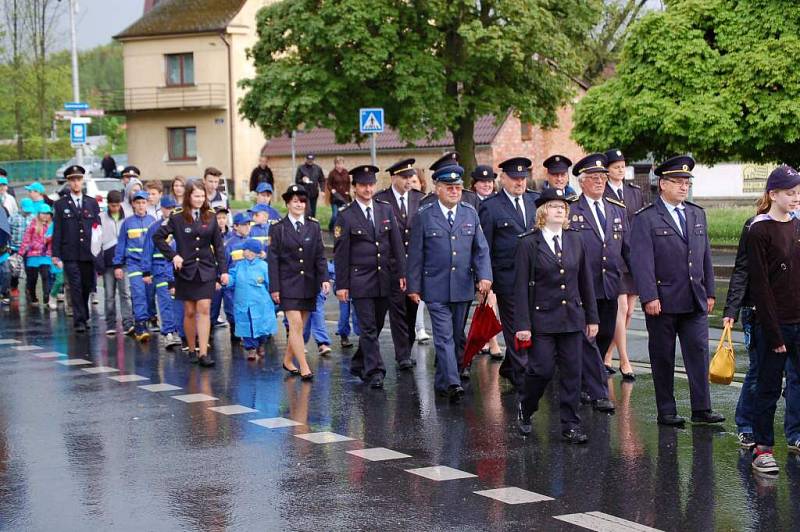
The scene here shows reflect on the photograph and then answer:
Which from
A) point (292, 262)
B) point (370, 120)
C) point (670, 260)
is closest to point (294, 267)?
point (292, 262)

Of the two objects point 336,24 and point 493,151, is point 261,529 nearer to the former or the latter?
point 336,24

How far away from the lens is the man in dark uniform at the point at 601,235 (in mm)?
11336

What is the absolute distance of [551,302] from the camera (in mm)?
9719

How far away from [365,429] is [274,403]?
163 cm

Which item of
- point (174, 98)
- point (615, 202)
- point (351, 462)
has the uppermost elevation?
point (174, 98)

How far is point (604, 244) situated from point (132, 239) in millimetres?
7300

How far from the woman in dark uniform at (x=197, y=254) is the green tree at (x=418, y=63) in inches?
850

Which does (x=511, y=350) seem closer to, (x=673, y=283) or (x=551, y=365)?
(x=551, y=365)

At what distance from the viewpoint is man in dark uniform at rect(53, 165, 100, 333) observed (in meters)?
17.8

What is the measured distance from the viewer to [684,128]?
3117 centimetres

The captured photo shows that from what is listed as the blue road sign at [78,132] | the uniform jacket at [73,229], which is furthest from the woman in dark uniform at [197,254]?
the blue road sign at [78,132]

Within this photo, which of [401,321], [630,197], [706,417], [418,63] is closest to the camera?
[706,417]

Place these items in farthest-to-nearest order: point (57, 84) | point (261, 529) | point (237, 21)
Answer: point (57, 84), point (237, 21), point (261, 529)

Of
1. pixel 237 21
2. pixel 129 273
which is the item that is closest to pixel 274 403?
pixel 129 273
